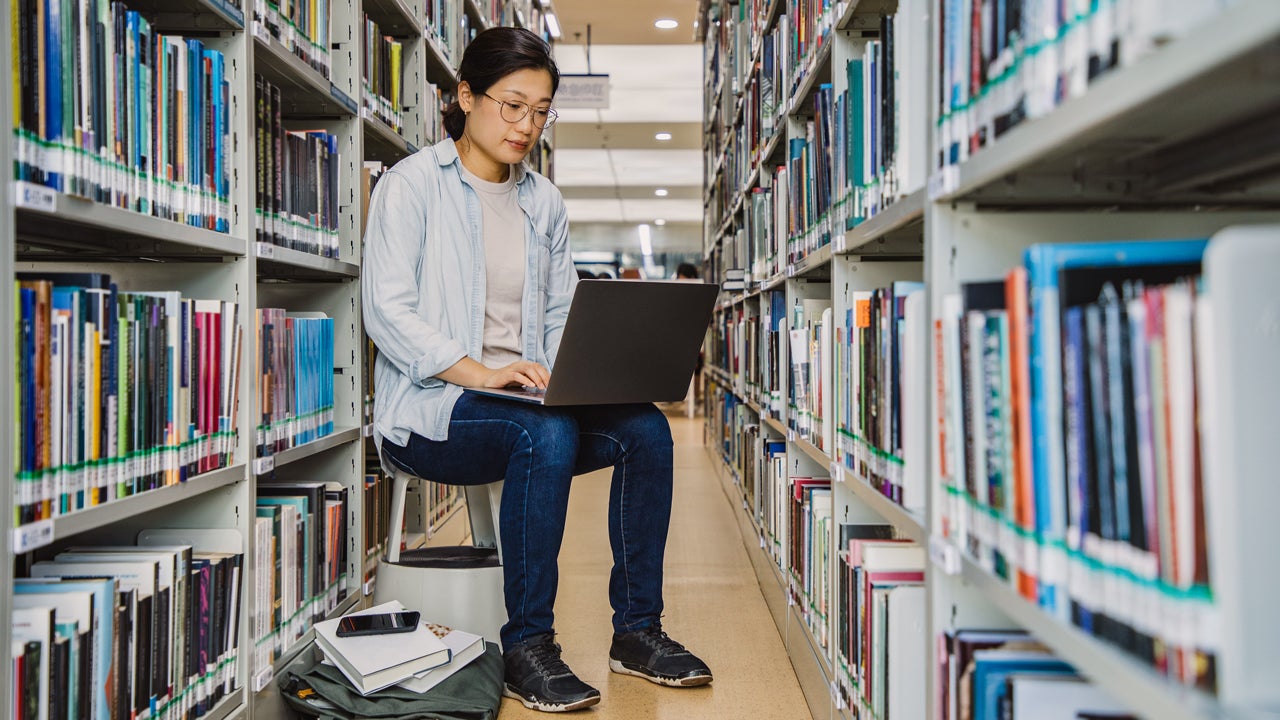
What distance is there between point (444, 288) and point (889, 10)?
97cm

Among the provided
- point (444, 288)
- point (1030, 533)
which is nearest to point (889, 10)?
point (444, 288)

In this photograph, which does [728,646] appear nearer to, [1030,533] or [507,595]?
[507,595]

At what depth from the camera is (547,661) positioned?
1.71 m

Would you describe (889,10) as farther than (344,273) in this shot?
No

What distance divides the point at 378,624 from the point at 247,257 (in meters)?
0.69

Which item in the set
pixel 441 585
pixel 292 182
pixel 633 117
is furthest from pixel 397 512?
pixel 633 117

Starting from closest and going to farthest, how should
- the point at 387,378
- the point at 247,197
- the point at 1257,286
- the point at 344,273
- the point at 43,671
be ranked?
the point at 1257,286 < the point at 43,671 < the point at 247,197 < the point at 387,378 < the point at 344,273

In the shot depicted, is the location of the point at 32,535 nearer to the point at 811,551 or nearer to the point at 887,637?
the point at 887,637

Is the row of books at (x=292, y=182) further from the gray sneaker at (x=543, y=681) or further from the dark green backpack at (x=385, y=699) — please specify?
the gray sneaker at (x=543, y=681)

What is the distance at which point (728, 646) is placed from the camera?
2092mm

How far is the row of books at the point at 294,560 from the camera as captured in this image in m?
1.56

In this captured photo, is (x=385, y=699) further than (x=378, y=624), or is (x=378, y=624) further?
(x=378, y=624)

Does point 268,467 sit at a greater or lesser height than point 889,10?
lesser

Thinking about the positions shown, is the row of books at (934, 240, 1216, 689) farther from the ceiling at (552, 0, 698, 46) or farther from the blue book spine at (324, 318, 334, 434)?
the ceiling at (552, 0, 698, 46)
